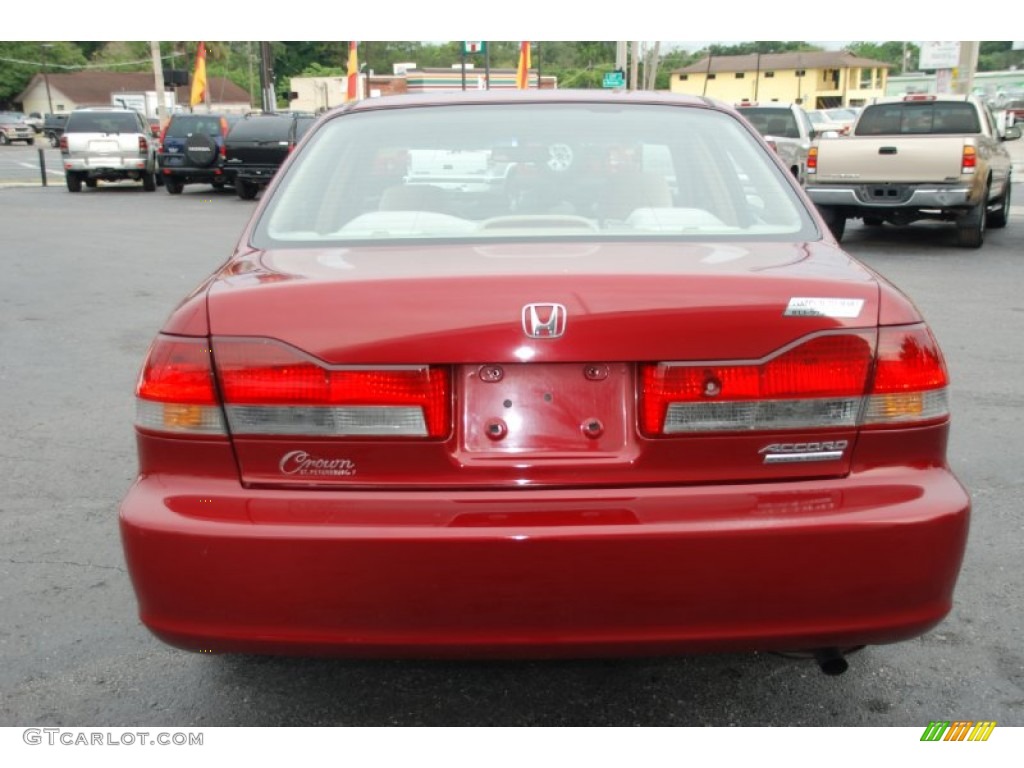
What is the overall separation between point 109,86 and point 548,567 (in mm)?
120026

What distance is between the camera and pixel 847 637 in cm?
239

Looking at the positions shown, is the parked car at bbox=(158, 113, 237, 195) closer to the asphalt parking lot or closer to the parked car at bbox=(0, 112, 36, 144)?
the asphalt parking lot

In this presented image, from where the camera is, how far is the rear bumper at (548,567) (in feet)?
7.49

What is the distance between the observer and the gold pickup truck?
12.9 meters

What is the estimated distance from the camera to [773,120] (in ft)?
63.4

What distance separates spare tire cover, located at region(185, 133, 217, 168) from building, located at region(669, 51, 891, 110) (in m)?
102

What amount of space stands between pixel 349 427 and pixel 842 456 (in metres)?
1.05

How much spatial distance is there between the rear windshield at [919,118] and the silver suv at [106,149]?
53.8ft

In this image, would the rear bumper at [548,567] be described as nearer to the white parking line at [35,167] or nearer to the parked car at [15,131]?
the white parking line at [35,167]

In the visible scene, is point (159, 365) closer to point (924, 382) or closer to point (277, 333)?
point (277, 333)

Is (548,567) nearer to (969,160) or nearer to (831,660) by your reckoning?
(831,660)

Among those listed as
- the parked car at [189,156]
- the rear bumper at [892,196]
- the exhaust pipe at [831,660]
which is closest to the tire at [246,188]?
the parked car at [189,156]

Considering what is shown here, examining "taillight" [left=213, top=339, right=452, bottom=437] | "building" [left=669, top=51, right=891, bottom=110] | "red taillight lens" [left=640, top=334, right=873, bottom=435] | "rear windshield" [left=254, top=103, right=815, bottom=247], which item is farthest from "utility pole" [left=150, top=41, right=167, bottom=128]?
"building" [left=669, top=51, right=891, bottom=110]

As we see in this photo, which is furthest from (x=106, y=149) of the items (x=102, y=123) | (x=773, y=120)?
(x=773, y=120)
